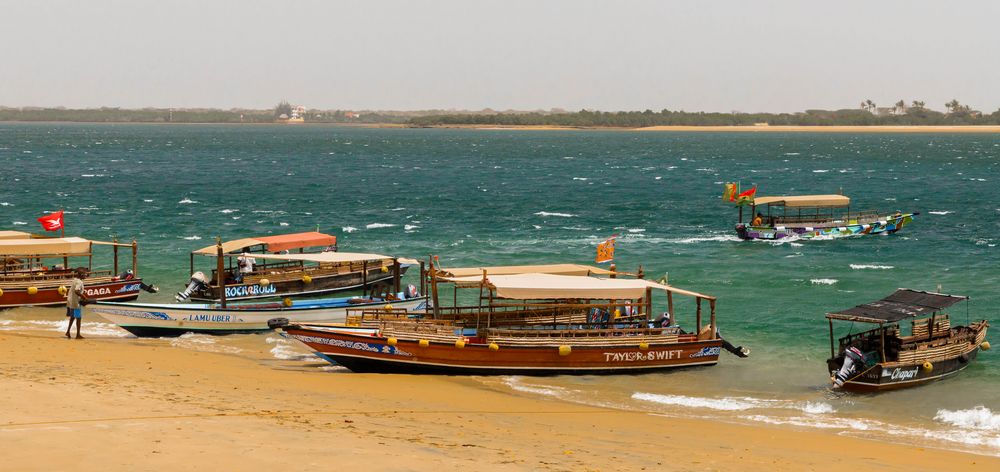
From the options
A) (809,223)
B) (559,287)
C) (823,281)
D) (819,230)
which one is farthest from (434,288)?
(809,223)

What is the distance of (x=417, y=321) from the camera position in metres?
28.8

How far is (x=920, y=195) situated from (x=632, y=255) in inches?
1898

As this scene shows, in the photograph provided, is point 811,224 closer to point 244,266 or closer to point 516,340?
point 244,266

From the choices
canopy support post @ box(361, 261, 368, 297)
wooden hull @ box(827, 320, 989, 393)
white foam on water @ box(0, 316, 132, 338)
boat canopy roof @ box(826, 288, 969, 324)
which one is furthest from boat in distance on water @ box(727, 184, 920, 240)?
white foam on water @ box(0, 316, 132, 338)

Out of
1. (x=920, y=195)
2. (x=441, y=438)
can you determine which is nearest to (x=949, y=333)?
(x=441, y=438)

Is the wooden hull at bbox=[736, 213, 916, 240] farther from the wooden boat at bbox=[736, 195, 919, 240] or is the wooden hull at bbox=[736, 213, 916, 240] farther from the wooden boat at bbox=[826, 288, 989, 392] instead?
the wooden boat at bbox=[826, 288, 989, 392]

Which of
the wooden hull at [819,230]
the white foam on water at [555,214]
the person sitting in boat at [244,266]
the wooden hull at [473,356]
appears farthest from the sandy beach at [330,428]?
the white foam on water at [555,214]

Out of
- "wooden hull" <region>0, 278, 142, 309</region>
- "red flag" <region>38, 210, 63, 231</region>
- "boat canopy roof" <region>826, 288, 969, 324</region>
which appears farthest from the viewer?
"red flag" <region>38, 210, 63, 231</region>

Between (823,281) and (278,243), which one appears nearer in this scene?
(278,243)

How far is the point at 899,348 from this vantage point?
27641mm

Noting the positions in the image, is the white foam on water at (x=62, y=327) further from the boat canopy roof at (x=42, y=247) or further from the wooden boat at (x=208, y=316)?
the boat canopy roof at (x=42, y=247)

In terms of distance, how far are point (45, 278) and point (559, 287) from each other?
1982 centimetres

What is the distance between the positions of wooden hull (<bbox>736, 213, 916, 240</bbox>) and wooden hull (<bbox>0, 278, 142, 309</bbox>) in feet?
110

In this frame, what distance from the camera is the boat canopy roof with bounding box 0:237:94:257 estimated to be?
37.2m
